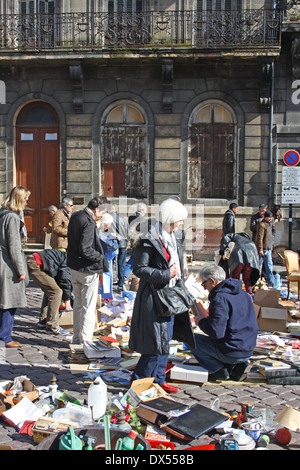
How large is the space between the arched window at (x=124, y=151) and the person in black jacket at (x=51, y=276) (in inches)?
312

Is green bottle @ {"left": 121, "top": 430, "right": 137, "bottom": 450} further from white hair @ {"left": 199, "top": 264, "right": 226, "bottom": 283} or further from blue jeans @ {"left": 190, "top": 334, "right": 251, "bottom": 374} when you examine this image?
white hair @ {"left": 199, "top": 264, "right": 226, "bottom": 283}

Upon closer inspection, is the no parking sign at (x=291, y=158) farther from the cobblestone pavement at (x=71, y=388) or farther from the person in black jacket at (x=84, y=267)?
the cobblestone pavement at (x=71, y=388)

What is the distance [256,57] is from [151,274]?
1131cm

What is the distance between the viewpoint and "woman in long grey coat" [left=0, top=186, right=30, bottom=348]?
6141 mm

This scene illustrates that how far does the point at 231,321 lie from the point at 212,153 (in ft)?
34.2

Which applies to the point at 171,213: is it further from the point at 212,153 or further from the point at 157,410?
the point at 212,153

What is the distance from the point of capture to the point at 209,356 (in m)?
5.43

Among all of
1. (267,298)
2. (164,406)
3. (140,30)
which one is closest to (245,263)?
(267,298)

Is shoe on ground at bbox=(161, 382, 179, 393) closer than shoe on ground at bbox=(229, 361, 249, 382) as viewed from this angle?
Yes

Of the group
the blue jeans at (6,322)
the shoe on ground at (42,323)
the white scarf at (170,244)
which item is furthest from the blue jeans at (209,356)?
the shoe on ground at (42,323)

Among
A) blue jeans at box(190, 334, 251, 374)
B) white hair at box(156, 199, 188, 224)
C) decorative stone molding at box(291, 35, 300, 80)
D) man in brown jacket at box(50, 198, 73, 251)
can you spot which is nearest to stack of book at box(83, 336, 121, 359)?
blue jeans at box(190, 334, 251, 374)

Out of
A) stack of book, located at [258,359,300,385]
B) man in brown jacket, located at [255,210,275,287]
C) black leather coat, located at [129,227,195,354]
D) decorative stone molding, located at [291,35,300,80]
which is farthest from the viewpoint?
decorative stone molding, located at [291,35,300,80]

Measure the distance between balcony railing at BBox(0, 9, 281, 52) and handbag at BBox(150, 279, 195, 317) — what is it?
11.1 meters

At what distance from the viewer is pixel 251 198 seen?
14.8m
